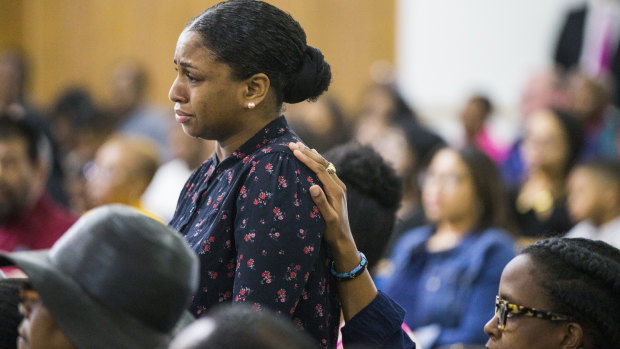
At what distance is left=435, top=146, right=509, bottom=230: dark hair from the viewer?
3.78m

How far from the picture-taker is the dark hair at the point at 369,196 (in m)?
2.26

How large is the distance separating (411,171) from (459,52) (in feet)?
9.03

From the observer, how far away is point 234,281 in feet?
5.52

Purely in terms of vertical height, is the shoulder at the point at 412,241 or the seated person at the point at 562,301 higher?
the seated person at the point at 562,301

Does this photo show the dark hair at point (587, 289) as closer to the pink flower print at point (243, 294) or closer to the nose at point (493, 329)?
the nose at point (493, 329)

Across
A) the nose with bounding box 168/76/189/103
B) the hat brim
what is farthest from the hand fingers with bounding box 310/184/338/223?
the hat brim

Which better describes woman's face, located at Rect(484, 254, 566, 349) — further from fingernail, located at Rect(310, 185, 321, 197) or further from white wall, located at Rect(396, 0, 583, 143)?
white wall, located at Rect(396, 0, 583, 143)

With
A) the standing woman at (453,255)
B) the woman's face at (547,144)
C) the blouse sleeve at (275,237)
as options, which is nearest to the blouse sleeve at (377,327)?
the blouse sleeve at (275,237)

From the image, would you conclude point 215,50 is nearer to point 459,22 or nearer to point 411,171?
point 411,171

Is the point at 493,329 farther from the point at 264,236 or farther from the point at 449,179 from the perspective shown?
the point at 449,179

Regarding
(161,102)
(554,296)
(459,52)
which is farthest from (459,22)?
(554,296)

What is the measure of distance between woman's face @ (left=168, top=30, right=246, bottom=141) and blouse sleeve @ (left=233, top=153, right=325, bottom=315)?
0.14 m

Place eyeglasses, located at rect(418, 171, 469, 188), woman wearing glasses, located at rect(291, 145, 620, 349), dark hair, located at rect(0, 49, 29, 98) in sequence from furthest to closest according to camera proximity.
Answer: dark hair, located at rect(0, 49, 29, 98)
eyeglasses, located at rect(418, 171, 469, 188)
woman wearing glasses, located at rect(291, 145, 620, 349)

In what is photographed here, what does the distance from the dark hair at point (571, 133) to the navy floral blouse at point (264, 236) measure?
315 centimetres
